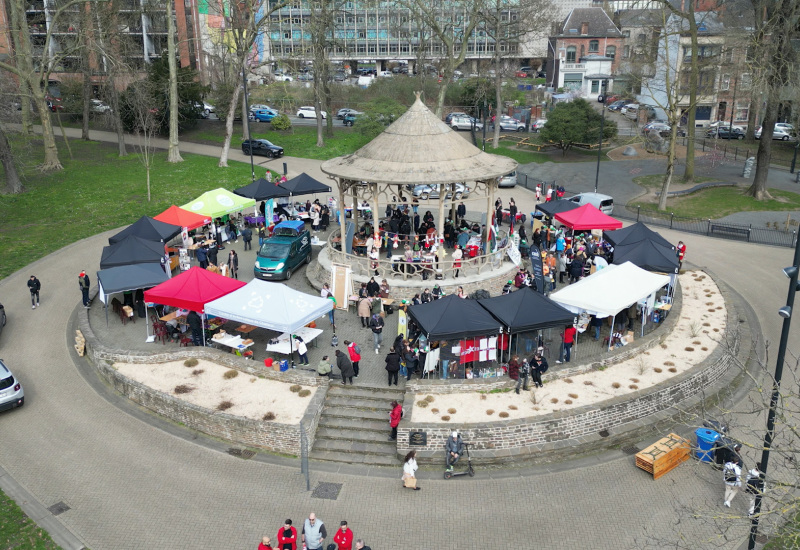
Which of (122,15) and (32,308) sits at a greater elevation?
(122,15)

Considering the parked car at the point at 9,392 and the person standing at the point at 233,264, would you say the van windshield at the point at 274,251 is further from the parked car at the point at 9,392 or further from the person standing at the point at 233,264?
the parked car at the point at 9,392

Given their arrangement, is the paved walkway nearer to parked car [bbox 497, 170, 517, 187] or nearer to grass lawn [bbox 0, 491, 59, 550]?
grass lawn [bbox 0, 491, 59, 550]

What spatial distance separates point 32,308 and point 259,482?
14.4 metres

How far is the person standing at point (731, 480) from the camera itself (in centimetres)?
1442

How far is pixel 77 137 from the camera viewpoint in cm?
5319

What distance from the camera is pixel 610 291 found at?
20594 millimetres

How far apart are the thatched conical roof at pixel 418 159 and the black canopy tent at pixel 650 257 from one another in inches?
200

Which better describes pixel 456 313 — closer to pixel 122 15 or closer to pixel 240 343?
pixel 240 343

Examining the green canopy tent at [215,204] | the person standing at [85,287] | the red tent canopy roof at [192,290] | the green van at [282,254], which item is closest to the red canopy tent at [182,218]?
the green canopy tent at [215,204]

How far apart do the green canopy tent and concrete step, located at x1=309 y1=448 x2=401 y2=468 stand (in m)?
16.3

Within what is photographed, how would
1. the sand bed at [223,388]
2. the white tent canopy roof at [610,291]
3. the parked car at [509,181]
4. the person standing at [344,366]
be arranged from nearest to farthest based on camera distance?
the sand bed at [223,388] < the person standing at [344,366] < the white tent canopy roof at [610,291] < the parked car at [509,181]

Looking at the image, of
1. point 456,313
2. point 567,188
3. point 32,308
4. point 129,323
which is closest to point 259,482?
point 456,313

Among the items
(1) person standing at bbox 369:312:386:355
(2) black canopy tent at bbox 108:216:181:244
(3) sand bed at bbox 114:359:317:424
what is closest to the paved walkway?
(3) sand bed at bbox 114:359:317:424

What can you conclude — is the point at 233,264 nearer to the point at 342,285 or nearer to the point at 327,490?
the point at 342,285
